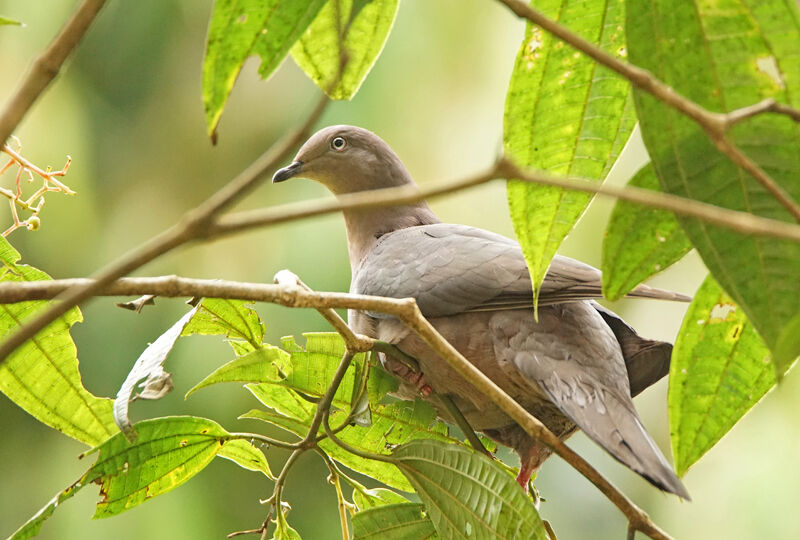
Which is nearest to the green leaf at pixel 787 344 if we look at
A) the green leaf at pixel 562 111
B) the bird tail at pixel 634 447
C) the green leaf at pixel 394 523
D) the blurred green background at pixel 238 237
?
the bird tail at pixel 634 447

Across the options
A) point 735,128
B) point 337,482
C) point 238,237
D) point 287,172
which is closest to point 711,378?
point 735,128

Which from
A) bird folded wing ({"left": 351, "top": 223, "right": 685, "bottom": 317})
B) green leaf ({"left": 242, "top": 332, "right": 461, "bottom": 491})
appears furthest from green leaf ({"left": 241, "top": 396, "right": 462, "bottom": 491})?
bird folded wing ({"left": 351, "top": 223, "right": 685, "bottom": 317})

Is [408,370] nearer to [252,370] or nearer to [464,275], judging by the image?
[464,275]

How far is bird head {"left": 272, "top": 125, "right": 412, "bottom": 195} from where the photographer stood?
2428 millimetres

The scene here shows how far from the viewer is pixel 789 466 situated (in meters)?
4.32

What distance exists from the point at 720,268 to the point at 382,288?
3.47 ft

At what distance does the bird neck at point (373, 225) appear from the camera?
88.1 inches

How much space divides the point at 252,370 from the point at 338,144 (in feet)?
4.26

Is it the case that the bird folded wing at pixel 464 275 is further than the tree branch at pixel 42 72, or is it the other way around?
the bird folded wing at pixel 464 275

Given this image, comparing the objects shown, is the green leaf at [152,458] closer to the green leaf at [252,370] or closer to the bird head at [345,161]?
the green leaf at [252,370]

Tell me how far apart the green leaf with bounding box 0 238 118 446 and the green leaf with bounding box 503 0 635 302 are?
0.62 meters

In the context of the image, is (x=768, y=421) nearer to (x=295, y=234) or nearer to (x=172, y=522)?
(x=295, y=234)

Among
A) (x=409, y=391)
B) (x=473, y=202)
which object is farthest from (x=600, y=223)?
(x=409, y=391)

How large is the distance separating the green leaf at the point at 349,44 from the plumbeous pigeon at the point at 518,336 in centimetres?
33
